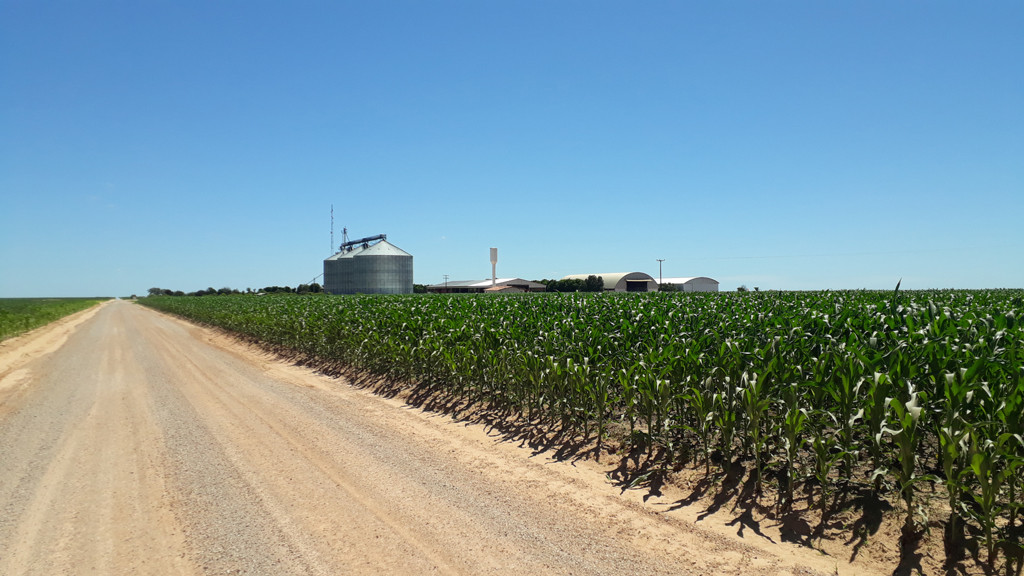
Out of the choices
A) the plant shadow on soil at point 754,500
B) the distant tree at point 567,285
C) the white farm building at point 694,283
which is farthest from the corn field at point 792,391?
the white farm building at point 694,283

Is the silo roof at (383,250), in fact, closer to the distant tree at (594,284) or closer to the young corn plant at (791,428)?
the distant tree at (594,284)

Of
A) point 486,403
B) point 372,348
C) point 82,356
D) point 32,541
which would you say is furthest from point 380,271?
point 32,541

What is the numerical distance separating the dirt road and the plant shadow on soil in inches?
11.9

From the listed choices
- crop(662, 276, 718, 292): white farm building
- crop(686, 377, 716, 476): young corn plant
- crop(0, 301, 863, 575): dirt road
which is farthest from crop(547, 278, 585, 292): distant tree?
crop(686, 377, 716, 476): young corn plant

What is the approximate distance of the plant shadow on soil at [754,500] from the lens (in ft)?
15.1

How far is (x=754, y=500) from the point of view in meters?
5.96

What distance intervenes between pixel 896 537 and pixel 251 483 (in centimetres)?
725

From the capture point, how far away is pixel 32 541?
5207 mm

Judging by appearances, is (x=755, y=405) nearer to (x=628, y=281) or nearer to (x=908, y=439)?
(x=908, y=439)

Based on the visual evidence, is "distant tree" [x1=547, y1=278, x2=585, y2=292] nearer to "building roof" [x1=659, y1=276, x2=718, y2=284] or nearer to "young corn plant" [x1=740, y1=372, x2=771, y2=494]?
"building roof" [x1=659, y1=276, x2=718, y2=284]

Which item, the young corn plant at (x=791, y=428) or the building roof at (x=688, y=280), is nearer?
the young corn plant at (x=791, y=428)

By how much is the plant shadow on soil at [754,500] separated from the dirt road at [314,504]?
0.30 m

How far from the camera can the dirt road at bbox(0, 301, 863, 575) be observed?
4891mm

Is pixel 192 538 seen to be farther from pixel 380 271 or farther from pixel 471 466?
pixel 380 271
